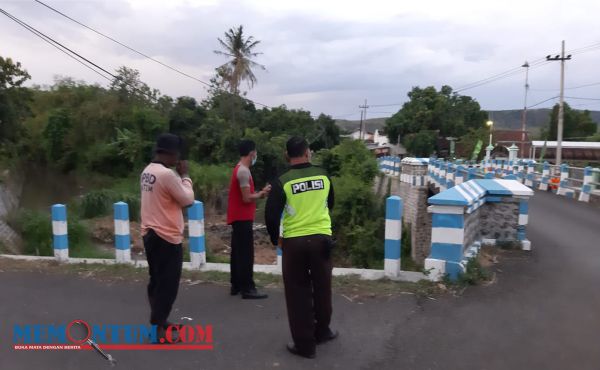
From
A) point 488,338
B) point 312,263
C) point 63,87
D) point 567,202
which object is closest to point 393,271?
point 488,338

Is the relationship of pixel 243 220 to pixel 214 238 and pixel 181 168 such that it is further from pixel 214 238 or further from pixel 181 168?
pixel 214 238

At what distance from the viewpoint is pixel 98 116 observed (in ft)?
100

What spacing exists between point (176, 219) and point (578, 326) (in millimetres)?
3601

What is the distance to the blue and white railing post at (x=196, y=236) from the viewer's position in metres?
6.51

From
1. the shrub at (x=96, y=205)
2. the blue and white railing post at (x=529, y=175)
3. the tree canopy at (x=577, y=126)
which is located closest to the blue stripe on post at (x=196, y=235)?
the blue and white railing post at (x=529, y=175)

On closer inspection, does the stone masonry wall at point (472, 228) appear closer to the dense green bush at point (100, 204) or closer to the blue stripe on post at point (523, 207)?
the blue stripe on post at point (523, 207)

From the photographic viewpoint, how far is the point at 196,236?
6.55 meters

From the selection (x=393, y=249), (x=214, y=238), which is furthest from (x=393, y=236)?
(x=214, y=238)

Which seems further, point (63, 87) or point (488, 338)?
point (63, 87)

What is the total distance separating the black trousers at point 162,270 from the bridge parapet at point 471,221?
9.11 ft

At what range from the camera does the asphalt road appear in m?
3.63

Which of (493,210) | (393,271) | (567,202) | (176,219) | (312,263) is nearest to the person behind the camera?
(312,263)

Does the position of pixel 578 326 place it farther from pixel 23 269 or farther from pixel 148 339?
pixel 23 269

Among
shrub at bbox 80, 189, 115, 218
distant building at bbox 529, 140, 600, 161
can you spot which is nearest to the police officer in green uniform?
shrub at bbox 80, 189, 115, 218
